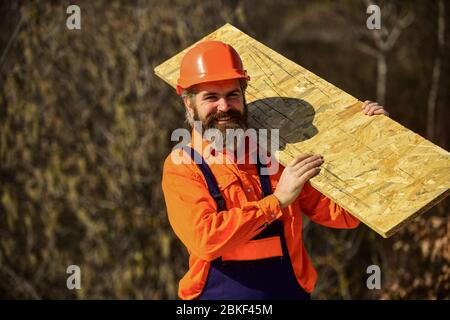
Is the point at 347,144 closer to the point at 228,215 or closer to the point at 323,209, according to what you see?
the point at 323,209

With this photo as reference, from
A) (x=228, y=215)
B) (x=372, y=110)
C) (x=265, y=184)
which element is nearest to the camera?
(x=228, y=215)

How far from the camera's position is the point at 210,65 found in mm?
3807

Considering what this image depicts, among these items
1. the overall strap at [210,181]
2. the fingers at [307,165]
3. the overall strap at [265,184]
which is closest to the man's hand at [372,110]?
the fingers at [307,165]

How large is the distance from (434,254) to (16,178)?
15.2ft

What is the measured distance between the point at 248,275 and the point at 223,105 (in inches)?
34.1

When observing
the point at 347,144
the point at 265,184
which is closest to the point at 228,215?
the point at 265,184

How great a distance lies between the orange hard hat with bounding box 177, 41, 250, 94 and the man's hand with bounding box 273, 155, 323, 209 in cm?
54

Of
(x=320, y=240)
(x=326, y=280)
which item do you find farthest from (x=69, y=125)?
(x=320, y=240)

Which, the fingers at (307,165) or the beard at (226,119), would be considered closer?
the fingers at (307,165)

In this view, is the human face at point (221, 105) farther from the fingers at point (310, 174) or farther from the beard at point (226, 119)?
the fingers at point (310, 174)

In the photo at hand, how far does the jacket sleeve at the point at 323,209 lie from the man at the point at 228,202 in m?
0.17

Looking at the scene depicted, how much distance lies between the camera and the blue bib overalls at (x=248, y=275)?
3783 millimetres

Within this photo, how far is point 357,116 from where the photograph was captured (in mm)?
4004

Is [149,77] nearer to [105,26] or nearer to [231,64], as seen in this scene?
[105,26]
